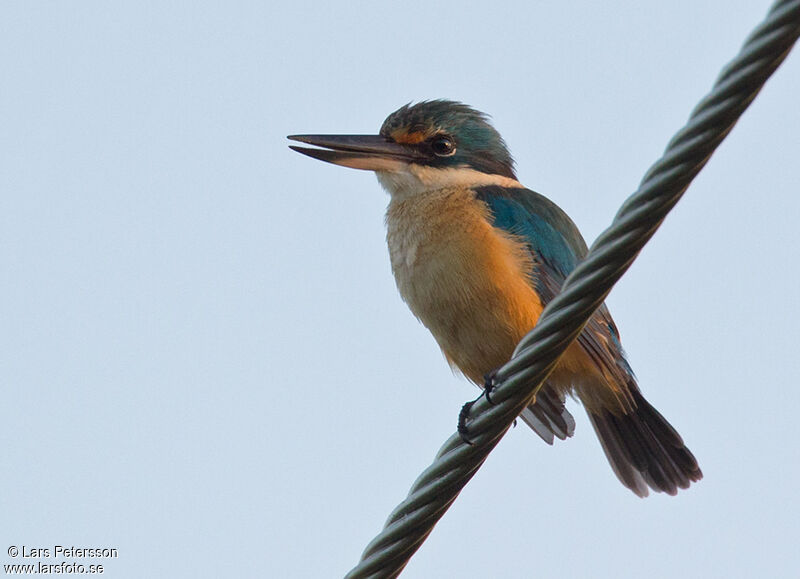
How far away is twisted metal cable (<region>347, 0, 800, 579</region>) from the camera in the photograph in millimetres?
2035

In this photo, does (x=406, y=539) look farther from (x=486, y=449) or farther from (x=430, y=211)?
(x=430, y=211)

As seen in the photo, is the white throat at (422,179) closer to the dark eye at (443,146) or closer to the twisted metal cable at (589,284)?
the dark eye at (443,146)

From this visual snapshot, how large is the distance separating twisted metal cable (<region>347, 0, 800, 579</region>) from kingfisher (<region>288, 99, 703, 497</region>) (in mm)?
1640

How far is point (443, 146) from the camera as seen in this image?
209 inches

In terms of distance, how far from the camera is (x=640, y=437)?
16.5 ft

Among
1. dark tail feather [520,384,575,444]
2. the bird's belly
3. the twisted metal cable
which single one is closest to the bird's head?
the bird's belly

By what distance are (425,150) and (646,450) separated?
173 centimetres

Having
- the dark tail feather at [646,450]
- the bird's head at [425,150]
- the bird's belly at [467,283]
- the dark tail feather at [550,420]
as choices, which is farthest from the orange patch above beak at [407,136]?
the dark tail feather at [646,450]

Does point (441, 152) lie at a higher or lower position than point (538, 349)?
higher

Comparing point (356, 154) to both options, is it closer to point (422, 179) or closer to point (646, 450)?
point (422, 179)

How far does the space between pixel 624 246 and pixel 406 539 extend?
865 mm

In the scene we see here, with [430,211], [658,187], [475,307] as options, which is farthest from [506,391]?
[430,211]

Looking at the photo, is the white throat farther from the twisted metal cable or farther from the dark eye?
the twisted metal cable

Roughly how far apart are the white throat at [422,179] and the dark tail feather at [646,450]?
1204 millimetres
